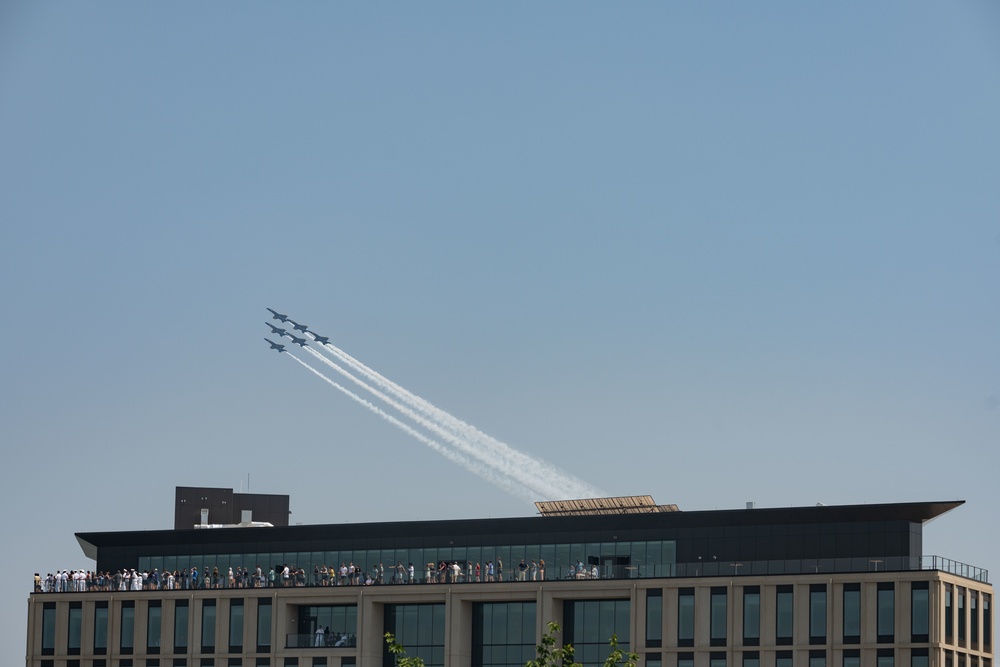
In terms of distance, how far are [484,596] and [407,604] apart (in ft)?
18.0

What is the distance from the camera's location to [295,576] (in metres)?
123

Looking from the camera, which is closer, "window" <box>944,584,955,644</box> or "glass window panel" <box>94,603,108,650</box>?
"window" <box>944,584,955,644</box>

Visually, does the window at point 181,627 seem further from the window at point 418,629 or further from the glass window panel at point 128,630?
the window at point 418,629

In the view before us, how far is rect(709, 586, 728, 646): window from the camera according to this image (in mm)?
111312

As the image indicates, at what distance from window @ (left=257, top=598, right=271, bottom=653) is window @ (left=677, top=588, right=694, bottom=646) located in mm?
25573

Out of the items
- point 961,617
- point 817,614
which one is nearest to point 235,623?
point 817,614

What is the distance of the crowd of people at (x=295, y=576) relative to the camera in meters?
118

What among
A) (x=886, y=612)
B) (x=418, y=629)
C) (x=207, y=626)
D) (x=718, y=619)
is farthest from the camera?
(x=207, y=626)

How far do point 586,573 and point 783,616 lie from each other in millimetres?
12267

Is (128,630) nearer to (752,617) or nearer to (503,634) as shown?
(503,634)

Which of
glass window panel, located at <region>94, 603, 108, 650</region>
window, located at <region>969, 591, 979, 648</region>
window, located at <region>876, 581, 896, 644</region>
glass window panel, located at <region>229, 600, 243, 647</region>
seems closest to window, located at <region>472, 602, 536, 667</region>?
glass window panel, located at <region>229, 600, 243, 647</region>

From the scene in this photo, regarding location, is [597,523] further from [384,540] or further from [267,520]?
[267,520]

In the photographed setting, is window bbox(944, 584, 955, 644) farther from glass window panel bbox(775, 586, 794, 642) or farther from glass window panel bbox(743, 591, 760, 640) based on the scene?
glass window panel bbox(743, 591, 760, 640)

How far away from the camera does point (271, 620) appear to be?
122m
